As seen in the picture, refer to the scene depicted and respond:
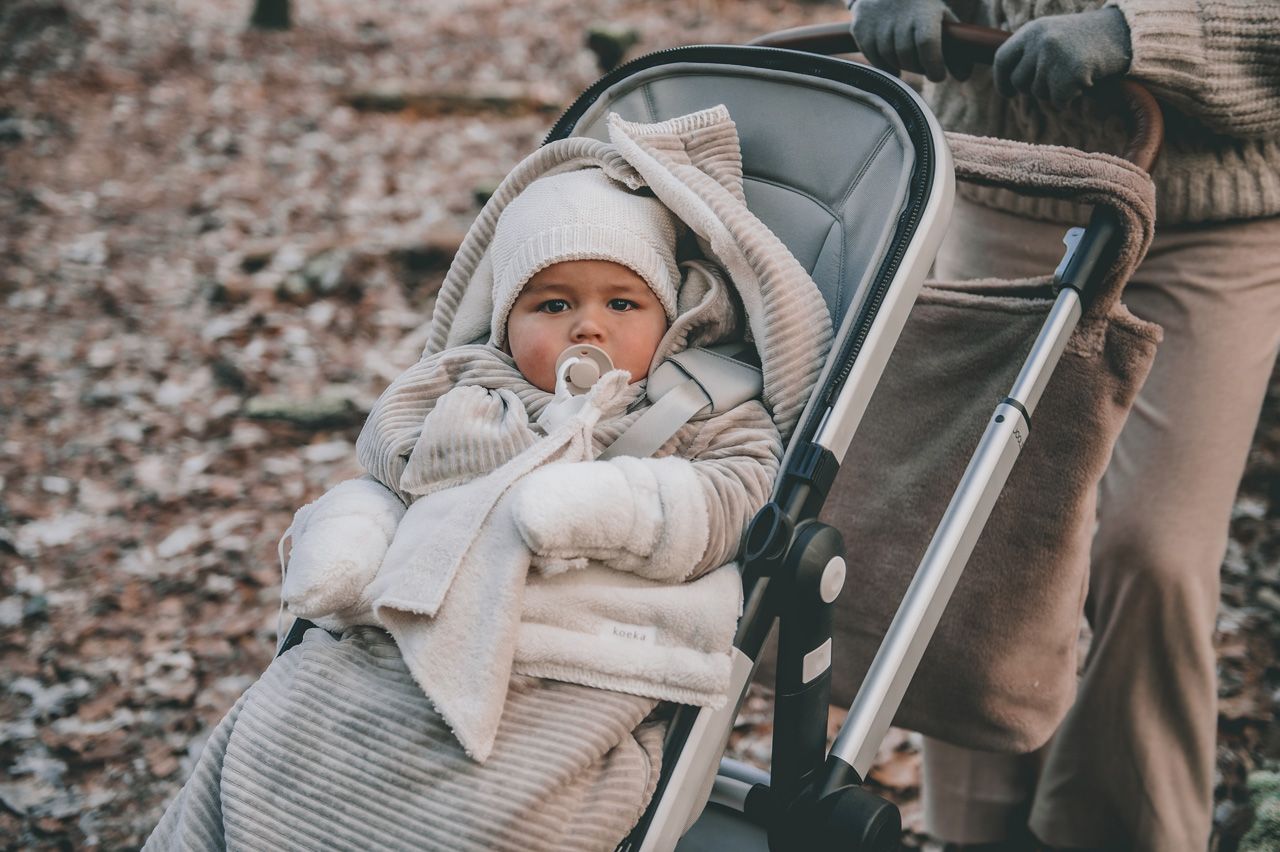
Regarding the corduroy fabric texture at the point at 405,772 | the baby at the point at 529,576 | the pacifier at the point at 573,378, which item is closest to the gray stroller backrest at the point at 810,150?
the baby at the point at 529,576

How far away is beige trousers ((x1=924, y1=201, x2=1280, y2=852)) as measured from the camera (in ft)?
7.66

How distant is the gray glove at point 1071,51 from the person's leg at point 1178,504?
473 mm

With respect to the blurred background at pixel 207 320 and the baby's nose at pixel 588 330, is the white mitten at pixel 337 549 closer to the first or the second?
the baby's nose at pixel 588 330

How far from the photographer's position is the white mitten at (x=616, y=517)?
168cm

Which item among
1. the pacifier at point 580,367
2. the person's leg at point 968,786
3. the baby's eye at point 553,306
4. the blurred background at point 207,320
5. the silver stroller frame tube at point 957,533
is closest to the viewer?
the silver stroller frame tube at point 957,533

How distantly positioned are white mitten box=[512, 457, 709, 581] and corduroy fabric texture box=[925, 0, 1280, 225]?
126cm

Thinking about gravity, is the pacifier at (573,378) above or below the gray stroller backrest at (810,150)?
below

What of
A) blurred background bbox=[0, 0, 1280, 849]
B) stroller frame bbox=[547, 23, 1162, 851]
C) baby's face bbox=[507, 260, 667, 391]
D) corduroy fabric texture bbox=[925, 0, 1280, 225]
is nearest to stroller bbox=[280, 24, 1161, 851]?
stroller frame bbox=[547, 23, 1162, 851]

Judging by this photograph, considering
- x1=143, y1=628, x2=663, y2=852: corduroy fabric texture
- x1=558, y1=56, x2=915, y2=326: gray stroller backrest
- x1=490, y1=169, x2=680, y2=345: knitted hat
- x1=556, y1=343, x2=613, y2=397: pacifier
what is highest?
x1=558, y1=56, x2=915, y2=326: gray stroller backrest

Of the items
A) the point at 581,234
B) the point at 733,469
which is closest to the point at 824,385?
the point at 733,469

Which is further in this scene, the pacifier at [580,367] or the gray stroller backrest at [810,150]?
the gray stroller backrest at [810,150]

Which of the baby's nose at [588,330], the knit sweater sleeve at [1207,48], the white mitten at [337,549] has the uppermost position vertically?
the knit sweater sleeve at [1207,48]

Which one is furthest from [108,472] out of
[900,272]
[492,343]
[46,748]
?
[900,272]

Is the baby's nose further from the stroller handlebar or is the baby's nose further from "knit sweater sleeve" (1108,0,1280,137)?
Answer: "knit sweater sleeve" (1108,0,1280,137)
